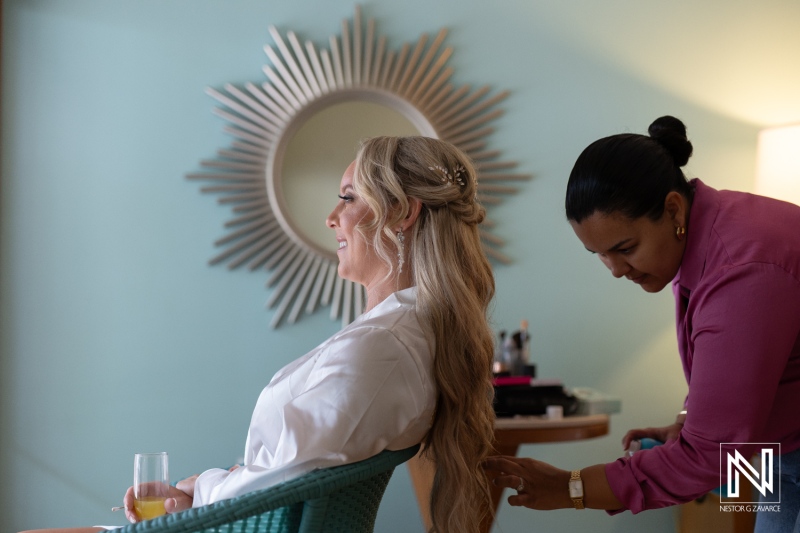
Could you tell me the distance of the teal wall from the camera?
265 cm

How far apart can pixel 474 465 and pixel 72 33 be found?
7.19 feet

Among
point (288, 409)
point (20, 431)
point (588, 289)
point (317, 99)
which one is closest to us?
point (288, 409)

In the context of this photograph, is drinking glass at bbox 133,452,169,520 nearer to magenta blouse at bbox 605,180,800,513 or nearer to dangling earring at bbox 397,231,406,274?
dangling earring at bbox 397,231,406,274

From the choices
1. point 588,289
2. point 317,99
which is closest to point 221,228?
point 317,99

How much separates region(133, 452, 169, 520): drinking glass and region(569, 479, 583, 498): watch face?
0.66 m

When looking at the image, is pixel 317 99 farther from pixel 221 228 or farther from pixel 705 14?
pixel 705 14

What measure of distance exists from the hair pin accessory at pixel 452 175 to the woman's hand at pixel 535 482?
20.1 inches

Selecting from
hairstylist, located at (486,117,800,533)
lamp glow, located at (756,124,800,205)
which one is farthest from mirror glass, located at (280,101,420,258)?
hairstylist, located at (486,117,800,533)

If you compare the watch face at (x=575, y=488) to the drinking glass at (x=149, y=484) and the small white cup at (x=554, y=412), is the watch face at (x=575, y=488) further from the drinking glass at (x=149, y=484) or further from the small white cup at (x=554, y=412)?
the small white cup at (x=554, y=412)

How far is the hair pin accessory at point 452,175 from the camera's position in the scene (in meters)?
1.43

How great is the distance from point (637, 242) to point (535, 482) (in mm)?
453

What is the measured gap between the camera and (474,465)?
1.33 m

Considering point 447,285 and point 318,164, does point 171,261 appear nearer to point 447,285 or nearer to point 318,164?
point 318,164

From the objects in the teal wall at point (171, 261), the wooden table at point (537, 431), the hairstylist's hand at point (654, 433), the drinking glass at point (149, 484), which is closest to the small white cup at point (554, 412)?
the wooden table at point (537, 431)
